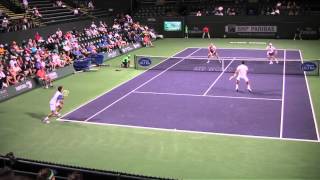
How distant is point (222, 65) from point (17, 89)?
521 inches

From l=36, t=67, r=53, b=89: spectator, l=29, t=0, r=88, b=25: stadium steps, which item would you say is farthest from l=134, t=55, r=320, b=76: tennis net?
l=29, t=0, r=88, b=25: stadium steps

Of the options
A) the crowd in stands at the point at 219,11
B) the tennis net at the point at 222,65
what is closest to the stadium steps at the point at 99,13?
the crowd in stands at the point at 219,11

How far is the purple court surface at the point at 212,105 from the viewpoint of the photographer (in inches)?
660

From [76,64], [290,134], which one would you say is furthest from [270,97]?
[76,64]

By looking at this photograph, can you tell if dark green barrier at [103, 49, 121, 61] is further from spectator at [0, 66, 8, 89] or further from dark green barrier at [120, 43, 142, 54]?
spectator at [0, 66, 8, 89]

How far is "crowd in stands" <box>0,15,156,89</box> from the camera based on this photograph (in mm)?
24828

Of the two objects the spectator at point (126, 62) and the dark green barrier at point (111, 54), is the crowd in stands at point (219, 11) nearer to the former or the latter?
the dark green barrier at point (111, 54)

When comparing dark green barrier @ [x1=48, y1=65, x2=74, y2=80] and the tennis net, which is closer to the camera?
dark green barrier @ [x1=48, y1=65, x2=74, y2=80]

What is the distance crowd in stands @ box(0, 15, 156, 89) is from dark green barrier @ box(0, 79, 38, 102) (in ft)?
1.24

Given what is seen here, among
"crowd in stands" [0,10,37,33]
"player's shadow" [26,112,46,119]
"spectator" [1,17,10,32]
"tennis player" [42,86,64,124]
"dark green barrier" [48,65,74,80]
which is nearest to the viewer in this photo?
"tennis player" [42,86,64,124]

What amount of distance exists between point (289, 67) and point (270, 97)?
8.03m

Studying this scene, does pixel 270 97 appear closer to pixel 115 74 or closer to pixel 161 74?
pixel 161 74

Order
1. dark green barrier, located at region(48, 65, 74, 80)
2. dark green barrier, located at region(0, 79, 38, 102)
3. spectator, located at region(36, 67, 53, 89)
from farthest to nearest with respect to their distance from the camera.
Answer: dark green barrier, located at region(48, 65, 74, 80) → spectator, located at region(36, 67, 53, 89) → dark green barrier, located at region(0, 79, 38, 102)

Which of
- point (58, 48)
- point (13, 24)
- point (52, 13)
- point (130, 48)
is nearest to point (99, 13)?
point (52, 13)
